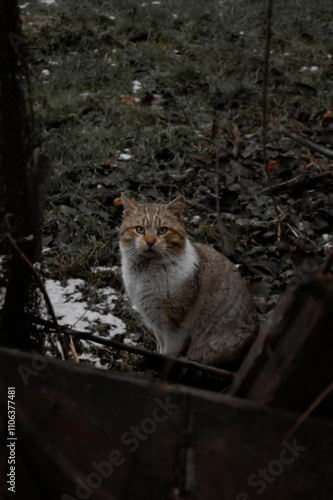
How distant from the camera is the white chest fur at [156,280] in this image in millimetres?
3338

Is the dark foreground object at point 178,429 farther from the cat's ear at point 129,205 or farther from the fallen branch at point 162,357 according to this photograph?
the cat's ear at point 129,205

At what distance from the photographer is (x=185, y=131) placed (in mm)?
5789

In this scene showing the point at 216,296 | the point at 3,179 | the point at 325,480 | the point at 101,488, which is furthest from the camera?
the point at 216,296

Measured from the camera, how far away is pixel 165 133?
5.74m

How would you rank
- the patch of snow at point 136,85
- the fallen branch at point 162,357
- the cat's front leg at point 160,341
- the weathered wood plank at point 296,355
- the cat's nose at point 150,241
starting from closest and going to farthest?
the weathered wood plank at point 296,355 < the fallen branch at point 162,357 < the cat's nose at point 150,241 < the cat's front leg at point 160,341 < the patch of snow at point 136,85

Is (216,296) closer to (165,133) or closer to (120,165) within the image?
(120,165)

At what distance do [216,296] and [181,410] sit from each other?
1.94 meters

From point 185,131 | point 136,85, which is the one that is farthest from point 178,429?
point 136,85

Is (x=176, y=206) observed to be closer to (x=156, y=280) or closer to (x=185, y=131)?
(x=156, y=280)

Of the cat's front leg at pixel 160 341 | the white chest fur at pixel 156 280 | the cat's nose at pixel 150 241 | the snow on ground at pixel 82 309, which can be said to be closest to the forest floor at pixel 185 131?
the snow on ground at pixel 82 309

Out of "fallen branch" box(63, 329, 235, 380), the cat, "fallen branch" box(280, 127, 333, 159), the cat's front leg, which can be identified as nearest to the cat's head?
the cat

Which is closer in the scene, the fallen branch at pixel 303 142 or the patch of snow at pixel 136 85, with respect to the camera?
the fallen branch at pixel 303 142

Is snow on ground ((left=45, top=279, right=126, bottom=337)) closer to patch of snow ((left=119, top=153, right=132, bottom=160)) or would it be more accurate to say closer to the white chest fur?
the white chest fur

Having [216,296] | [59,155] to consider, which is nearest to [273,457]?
[216,296]
